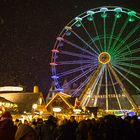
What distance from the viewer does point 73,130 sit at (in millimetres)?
10453

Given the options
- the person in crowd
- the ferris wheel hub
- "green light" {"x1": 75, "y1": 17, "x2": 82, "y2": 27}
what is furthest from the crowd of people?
"green light" {"x1": 75, "y1": 17, "x2": 82, "y2": 27}

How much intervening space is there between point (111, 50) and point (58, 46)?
5603 mm

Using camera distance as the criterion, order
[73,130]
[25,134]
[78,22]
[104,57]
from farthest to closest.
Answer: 1. [78,22]
2. [104,57]
3. [73,130]
4. [25,134]

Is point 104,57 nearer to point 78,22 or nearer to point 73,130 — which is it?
point 78,22

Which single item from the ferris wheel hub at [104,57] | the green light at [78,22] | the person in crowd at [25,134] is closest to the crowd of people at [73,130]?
the person in crowd at [25,134]

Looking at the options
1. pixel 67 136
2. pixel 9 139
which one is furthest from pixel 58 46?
pixel 9 139

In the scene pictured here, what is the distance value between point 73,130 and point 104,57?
911 inches

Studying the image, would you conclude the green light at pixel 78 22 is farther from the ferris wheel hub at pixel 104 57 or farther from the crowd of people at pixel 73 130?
the crowd of people at pixel 73 130

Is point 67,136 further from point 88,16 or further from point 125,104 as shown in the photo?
point 125,104

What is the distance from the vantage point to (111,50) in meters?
33.6

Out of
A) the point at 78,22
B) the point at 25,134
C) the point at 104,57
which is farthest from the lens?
the point at 78,22

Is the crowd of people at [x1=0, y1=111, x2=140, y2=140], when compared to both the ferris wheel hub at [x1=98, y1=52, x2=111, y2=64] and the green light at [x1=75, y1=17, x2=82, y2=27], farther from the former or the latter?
the green light at [x1=75, y1=17, x2=82, y2=27]

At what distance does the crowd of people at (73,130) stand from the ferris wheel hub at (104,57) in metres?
21.3

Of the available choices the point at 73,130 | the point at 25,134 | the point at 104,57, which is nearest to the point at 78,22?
the point at 104,57
